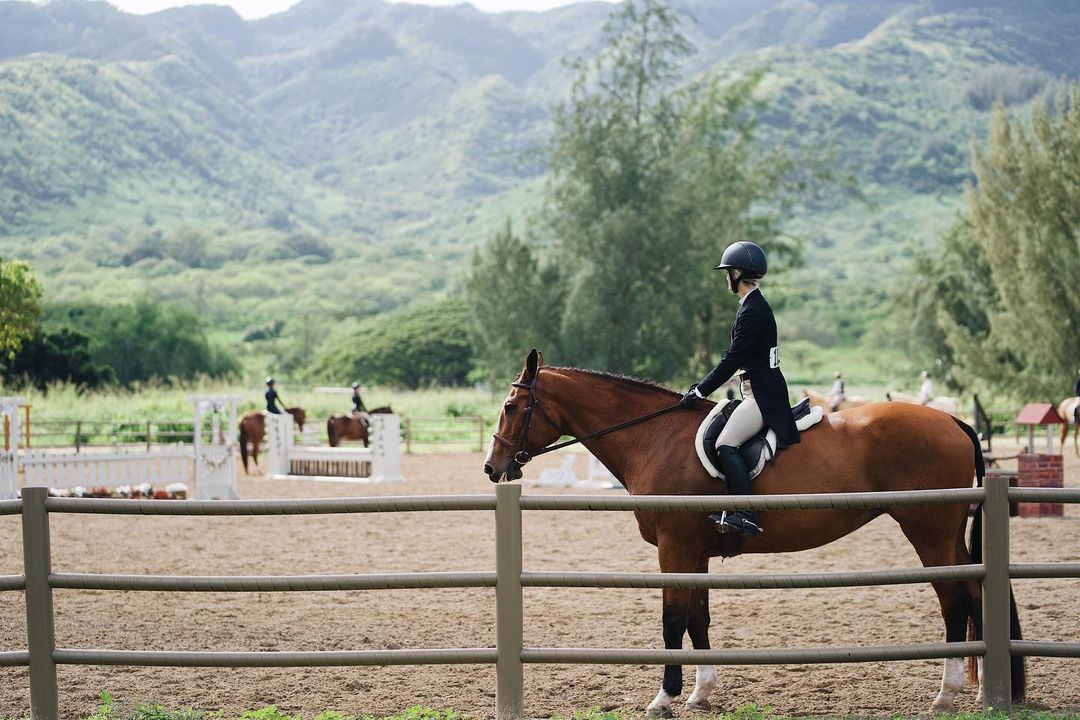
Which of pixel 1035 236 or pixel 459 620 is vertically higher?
pixel 1035 236

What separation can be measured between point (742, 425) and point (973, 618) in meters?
1.50

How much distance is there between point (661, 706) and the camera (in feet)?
18.3

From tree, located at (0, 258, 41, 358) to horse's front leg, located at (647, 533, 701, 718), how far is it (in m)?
28.5

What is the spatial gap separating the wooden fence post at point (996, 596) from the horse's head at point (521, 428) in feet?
8.00


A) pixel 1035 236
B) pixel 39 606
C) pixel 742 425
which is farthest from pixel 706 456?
pixel 1035 236

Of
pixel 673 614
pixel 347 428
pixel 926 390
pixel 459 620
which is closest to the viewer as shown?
pixel 673 614

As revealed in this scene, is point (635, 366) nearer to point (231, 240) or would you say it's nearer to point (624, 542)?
point (624, 542)

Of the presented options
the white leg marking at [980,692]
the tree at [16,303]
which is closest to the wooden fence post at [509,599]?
the white leg marking at [980,692]

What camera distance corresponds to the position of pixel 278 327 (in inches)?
4665

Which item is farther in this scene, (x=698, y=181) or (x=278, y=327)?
(x=278, y=327)

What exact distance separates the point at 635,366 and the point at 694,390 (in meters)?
33.3

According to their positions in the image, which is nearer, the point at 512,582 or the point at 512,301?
the point at 512,582

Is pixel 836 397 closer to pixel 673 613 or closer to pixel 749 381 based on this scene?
pixel 749 381

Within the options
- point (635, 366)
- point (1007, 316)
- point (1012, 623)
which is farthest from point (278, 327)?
point (1012, 623)
